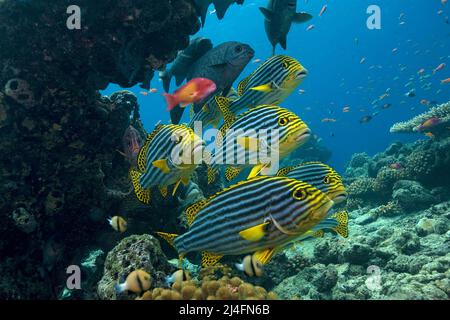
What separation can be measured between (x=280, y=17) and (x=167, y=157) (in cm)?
389

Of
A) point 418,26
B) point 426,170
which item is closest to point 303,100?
point 418,26

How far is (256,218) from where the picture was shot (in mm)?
2672

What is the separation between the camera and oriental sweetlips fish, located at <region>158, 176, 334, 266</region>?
250cm

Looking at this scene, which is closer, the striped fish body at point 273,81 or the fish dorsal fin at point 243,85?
the striped fish body at point 273,81

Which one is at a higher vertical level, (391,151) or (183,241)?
(391,151)

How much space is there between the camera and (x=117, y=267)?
3.99 metres

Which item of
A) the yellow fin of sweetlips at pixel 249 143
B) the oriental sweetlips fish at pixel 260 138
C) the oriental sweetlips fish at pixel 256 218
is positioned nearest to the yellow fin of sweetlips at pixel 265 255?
the oriental sweetlips fish at pixel 256 218

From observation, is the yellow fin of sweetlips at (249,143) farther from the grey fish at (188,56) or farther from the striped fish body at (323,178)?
the grey fish at (188,56)

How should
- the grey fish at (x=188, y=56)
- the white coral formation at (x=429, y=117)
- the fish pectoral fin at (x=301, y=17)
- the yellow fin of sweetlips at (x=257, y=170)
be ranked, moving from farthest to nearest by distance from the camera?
the white coral formation at (x=429, y=117), the grey fish at (x=188, y=56), the fish pectoral fin at (x=301, y=17), the yellow fin of sweetlips at (x=257, y=170)

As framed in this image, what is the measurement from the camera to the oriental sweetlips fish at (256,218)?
2.50 m

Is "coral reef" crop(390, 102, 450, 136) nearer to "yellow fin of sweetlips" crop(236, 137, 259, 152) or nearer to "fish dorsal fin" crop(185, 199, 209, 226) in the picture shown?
"yellow fin of sweetlips" crop(236, 137, 259, 152)

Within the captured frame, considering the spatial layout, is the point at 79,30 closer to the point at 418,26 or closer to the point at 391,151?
the point at 391,151

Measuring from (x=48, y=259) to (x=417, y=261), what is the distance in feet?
19.9

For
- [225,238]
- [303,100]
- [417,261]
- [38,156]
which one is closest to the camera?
[225,238]
